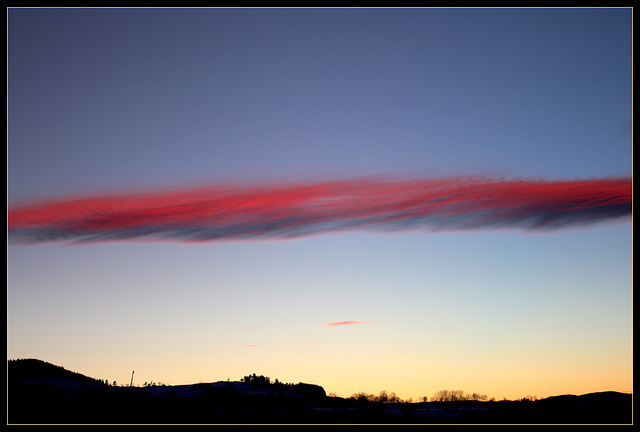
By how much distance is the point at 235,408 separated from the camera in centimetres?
3319

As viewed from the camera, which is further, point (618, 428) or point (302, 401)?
point (302, 401)

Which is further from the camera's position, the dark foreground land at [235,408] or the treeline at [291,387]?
the treeline at [291,387]

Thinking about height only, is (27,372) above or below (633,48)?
below

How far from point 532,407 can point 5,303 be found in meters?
27.8

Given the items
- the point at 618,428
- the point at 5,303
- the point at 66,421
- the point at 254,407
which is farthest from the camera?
the point at 254,407

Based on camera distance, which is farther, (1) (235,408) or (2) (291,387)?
(2) (291,387)

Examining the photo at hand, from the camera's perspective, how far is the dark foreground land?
2950 centimetres

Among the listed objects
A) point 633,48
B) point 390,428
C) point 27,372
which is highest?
point 633,48

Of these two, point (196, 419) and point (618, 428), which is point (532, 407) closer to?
point (618, 428)

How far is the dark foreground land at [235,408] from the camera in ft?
96.8

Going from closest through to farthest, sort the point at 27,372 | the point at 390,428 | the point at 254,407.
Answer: the point at 390,428
the point at 254,407
the point at 27,372

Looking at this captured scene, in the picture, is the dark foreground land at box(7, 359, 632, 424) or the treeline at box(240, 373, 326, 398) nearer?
the dark foreground land at box(7, 359, 632, 424)

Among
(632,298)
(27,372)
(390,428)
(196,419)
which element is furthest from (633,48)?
(27,372)

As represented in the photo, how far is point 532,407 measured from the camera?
33438 millimetres
